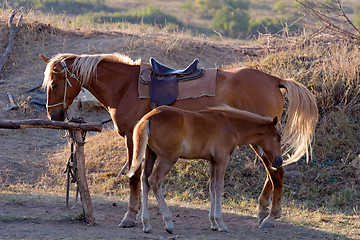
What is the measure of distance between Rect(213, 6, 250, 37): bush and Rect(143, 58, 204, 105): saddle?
2665 centimetres

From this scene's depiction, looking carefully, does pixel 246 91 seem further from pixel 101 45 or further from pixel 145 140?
pixel 101 45

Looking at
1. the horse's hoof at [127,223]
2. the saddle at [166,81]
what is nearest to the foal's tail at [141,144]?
the horse's hoof at [127,223]

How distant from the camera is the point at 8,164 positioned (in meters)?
10.2

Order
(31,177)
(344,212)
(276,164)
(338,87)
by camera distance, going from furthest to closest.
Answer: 1. (338,87)
2. (31,177)
3. (344,212)
4. (276,164)

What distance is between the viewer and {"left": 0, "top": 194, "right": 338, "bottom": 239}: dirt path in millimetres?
5675

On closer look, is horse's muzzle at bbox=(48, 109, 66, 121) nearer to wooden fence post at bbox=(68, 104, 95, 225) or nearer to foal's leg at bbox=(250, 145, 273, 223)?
wooden fence post at bbox=(68, 104, 95, 225)

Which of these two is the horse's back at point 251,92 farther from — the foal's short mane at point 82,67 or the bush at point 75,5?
the bush at point 75,5

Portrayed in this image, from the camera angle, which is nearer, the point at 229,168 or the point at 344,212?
the point at 344,212

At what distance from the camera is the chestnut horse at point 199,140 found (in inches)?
230

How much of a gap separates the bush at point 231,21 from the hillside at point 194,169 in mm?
19306

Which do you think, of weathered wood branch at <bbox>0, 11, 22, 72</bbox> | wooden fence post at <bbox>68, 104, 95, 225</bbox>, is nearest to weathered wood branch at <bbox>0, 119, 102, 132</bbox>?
wooden fence post at <bbox>68, 104, 95, 225</bbox>

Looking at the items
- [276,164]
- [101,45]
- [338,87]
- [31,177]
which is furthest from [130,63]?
[101,45]

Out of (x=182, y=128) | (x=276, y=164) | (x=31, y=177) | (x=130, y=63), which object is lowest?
(x=31, y=177)

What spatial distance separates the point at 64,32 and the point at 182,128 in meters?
10.9
